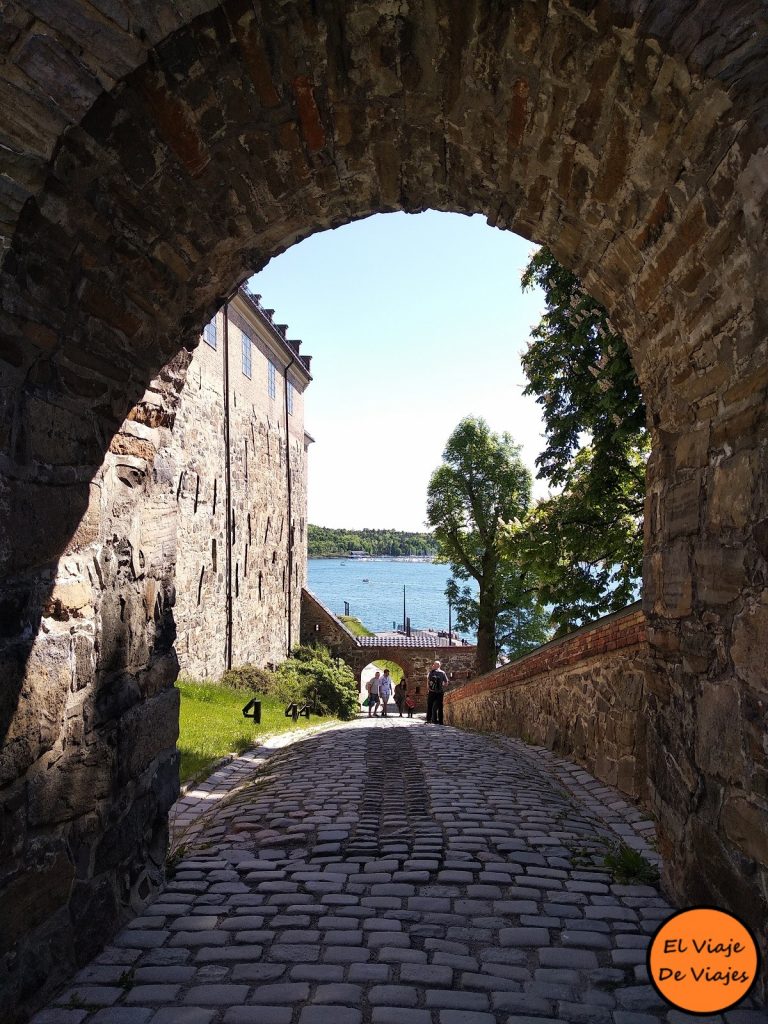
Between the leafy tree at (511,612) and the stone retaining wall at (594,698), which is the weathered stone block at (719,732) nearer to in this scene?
the stone retaining wall at (594,698)

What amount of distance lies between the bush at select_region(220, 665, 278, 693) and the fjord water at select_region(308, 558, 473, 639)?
2382 centimetres

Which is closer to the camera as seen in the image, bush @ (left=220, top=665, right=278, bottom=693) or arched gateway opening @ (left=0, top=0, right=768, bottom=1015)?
arched gateway opening @ (left=0, top=0, right=768, bottom=1015)

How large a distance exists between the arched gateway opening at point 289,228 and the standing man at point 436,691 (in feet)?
40.4

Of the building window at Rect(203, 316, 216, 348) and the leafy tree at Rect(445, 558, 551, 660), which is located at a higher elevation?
the building window at Rect(203, 316, 216, 348)

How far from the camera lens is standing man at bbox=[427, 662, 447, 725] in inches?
617

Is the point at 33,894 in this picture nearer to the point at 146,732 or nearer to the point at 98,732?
the point at 98,732

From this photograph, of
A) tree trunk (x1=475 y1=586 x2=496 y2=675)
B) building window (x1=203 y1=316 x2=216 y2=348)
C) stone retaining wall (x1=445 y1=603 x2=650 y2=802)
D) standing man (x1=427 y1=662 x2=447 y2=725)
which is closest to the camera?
stone retaining wall (x1=445 y1=603 x2=650 y2=802)

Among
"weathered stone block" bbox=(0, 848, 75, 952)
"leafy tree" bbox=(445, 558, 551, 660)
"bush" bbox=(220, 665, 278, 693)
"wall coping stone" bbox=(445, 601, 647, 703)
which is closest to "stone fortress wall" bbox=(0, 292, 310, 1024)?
"weathered stone block" bbox=(0, 848, 75, 952)

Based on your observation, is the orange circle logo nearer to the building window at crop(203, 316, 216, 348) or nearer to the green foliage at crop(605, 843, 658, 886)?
the green foliage at crop(605, 843, 658, 886)

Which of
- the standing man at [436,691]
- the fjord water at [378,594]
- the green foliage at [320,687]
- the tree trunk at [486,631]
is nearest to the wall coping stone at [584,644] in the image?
the standing man at [436,691]

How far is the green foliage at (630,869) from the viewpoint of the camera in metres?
3.79

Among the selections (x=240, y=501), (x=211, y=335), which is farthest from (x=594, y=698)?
(x=240, y=501)

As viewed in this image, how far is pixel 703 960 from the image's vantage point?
7.55 feet

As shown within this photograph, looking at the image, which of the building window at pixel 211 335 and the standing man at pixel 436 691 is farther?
the building window at pixel 211 335
